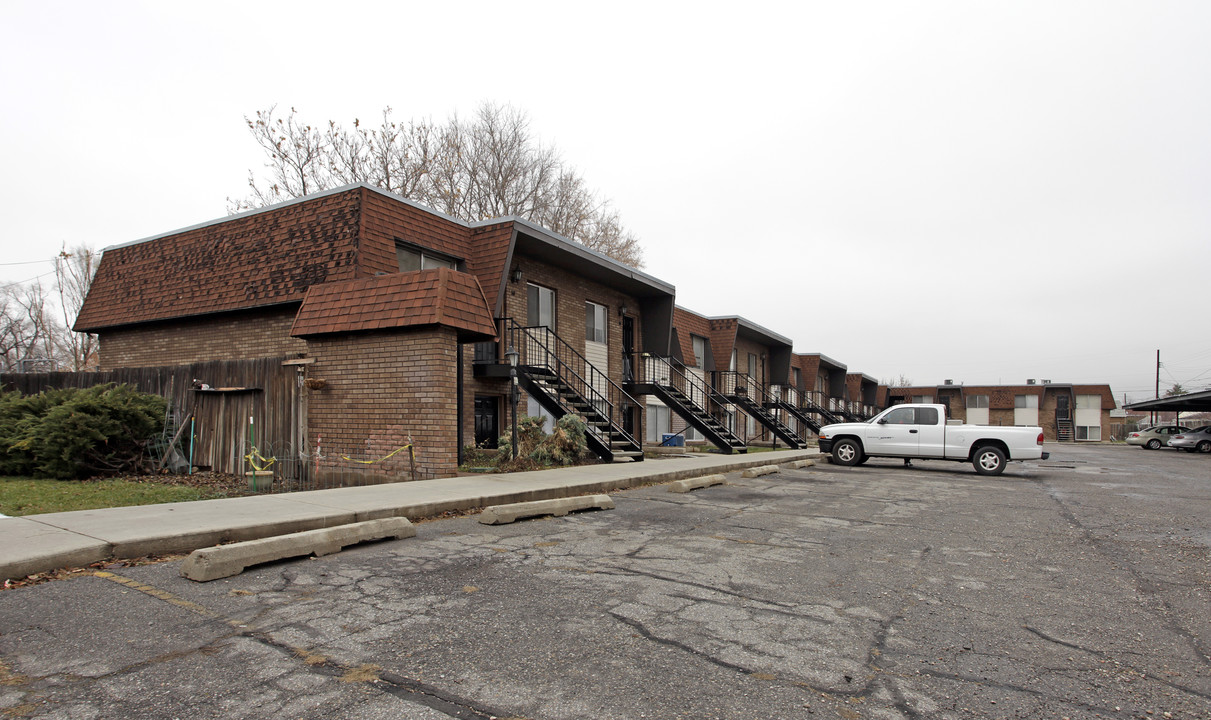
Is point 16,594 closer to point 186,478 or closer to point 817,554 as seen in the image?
point 817,554

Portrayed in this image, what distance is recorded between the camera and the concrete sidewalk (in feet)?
17.5

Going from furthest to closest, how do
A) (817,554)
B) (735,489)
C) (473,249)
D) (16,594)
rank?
(473,249) → (735,489) → (817,554) → (16,594)

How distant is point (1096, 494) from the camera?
1268 centimetres

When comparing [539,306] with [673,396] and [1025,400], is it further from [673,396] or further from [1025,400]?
[1025,400]

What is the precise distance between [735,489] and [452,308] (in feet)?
18.7

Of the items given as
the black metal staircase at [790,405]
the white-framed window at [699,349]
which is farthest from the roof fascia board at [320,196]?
the black metal staircase at [790,405]

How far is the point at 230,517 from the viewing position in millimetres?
6891

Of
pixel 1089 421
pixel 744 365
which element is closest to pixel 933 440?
pixel 744 365

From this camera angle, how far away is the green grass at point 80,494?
27.9 ft

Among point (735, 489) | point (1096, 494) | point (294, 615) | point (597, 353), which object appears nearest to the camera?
A: point (294, 615)

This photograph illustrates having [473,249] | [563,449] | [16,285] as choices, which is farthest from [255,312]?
[16,285]

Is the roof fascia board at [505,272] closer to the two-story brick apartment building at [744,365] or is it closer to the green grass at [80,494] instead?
the green grass at [80,494]

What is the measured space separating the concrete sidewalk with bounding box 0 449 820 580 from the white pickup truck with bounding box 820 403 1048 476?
377 inches

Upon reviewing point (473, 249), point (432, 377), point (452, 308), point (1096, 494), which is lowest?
point (1096, 494)
